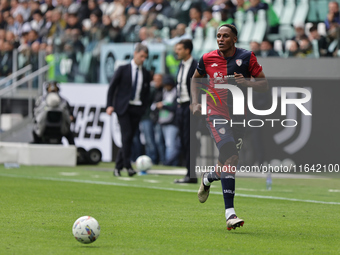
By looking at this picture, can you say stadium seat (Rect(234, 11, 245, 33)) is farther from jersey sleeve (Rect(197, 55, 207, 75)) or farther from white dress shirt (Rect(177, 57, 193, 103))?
jersey sleeve (Rect(197, 55, 207, 75))

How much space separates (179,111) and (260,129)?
7.11 feet

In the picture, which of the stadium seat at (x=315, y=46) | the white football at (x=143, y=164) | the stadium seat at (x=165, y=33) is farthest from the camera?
the stadium seat at (x=165, y=33)

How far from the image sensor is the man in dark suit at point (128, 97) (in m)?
14.4

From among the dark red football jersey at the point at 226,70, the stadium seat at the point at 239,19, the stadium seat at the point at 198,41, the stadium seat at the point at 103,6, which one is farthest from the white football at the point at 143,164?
the stadium seat at the point at 103,6

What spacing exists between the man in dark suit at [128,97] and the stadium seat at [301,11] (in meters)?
4.61

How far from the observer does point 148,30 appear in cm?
1927

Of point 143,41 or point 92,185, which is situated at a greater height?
point 143,41

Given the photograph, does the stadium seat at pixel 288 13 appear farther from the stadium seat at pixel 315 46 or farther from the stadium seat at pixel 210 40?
the stadium seat at pixel 210 40

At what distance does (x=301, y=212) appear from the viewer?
360 inches

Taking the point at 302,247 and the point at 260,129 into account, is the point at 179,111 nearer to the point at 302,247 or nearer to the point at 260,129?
the point at 260,129

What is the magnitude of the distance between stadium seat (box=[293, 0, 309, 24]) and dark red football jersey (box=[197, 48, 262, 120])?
396 inches

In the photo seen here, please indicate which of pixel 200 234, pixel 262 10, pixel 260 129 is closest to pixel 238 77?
pixel 200 234

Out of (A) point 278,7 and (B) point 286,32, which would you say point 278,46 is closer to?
Answer: (B) point 286,32

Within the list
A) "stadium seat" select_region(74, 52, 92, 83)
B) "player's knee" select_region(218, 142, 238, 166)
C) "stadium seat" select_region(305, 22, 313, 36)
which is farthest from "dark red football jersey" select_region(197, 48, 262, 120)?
"stadium seat" select_region(74, 52, 92, 83)
